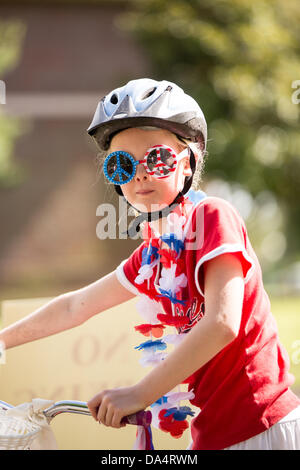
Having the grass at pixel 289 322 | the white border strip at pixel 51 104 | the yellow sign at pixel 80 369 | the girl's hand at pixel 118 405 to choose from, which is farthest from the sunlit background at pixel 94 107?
the girl's hand at pixel 118 405

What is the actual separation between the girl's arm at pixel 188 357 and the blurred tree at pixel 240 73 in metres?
13.3

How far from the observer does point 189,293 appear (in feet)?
6.41

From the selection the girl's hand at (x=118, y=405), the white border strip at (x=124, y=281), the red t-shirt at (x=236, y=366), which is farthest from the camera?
the white border strip at (x=124, y=281)

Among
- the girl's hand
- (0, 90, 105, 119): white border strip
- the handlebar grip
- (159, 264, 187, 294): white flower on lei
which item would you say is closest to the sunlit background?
(0, 90, 105, 119): white border strip

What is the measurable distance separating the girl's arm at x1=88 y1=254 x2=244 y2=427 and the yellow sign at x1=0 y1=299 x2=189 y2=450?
150cm

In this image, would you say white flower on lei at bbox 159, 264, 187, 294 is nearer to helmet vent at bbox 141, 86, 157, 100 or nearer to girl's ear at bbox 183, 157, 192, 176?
girl's ear at bbox 183, 157, 192, 176

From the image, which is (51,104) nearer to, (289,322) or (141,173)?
(289,322)

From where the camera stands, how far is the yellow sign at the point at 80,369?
3.19 m

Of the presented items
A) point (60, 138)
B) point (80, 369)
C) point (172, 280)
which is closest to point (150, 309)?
point (172, 280)

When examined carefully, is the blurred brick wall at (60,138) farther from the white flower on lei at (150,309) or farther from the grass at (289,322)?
the white flower on lei at (150,309)

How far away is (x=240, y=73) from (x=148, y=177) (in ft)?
44.6

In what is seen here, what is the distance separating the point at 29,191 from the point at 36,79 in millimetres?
3367
